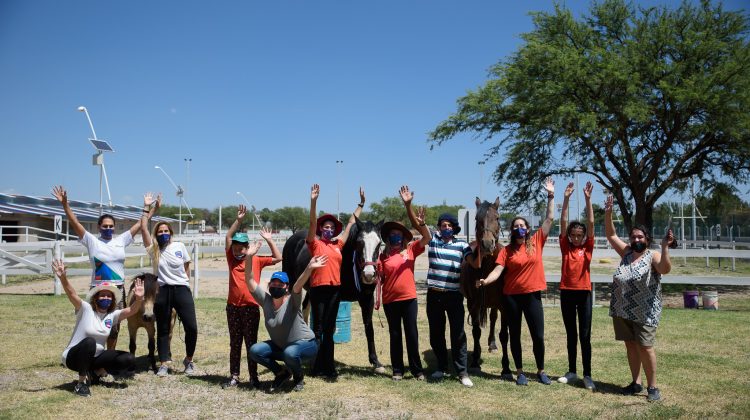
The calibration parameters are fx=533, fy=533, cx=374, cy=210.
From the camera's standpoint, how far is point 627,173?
55.5ft

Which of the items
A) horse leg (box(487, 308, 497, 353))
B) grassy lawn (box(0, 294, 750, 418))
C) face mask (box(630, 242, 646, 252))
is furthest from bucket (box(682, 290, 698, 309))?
face mask (box(630, 242, 646, 252))

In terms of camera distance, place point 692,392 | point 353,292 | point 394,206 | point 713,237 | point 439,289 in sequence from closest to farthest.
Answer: point 692,392 → point 439,289 → point 353,292 → point 713,237 → point 394,206

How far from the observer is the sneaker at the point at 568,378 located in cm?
561

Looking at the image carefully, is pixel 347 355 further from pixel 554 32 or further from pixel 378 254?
pixel 554 32

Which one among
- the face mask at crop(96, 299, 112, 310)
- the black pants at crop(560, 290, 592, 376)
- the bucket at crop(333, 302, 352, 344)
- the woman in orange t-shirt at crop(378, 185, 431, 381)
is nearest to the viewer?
the face mask at crop(96, 299, 112, 310)

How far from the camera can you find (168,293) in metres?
5.86

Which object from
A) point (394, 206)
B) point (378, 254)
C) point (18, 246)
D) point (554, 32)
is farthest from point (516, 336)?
point (394, 206)

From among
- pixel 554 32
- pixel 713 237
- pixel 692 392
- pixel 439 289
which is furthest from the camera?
pixel 713 237

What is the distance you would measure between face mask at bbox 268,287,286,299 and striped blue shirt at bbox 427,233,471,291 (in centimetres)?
153

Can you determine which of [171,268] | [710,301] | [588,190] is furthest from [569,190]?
[710,301]

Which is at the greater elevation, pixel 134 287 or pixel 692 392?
pixel 134 287

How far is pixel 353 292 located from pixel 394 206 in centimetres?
6600

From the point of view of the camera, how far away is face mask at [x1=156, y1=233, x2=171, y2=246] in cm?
596

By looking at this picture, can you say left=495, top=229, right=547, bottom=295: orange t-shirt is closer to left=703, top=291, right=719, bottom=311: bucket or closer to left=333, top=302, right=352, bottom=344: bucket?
left=333, top=302, right=352, bottom=344: bucket
